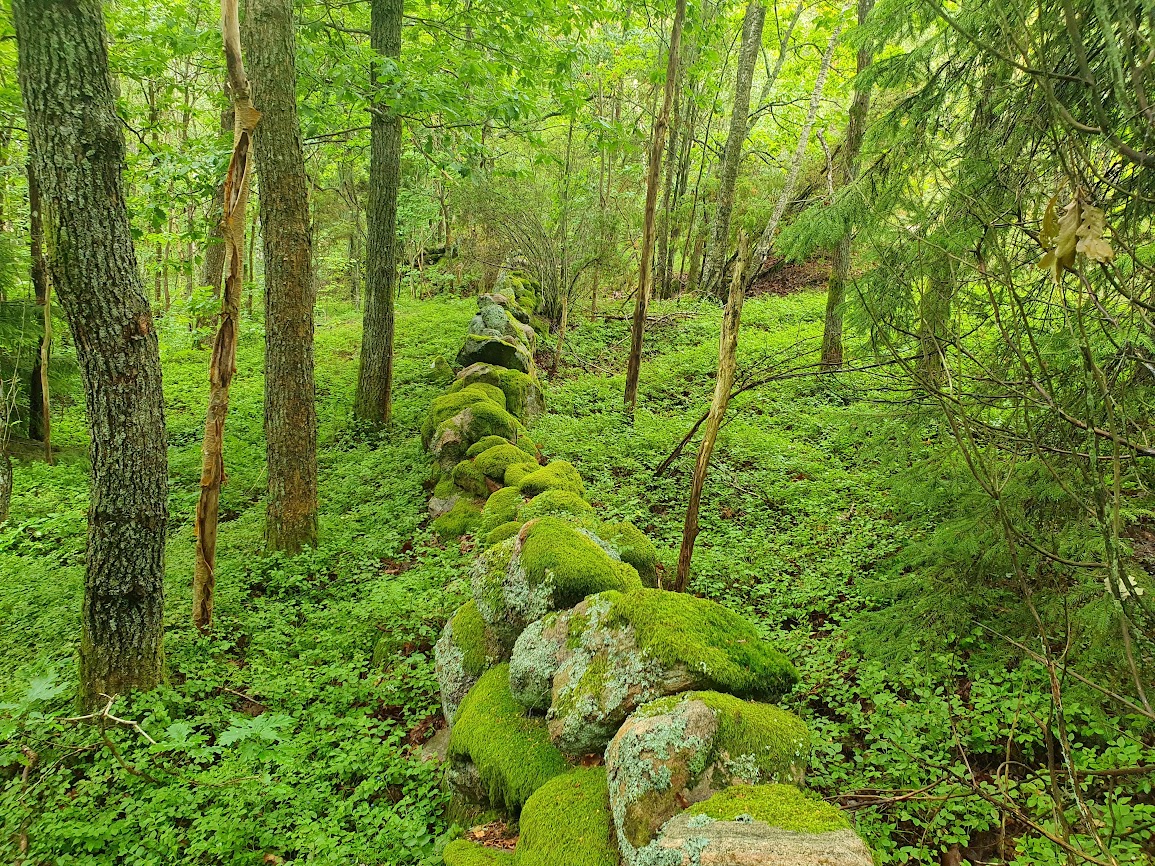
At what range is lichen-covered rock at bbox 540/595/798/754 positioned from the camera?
2.99m

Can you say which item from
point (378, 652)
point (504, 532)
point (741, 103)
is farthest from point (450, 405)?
point (741, 103)

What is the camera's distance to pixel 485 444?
7.36 metres

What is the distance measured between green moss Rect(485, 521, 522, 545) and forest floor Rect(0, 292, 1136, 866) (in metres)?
0.53

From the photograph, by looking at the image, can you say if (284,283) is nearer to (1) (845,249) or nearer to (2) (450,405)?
(2) (450,405)

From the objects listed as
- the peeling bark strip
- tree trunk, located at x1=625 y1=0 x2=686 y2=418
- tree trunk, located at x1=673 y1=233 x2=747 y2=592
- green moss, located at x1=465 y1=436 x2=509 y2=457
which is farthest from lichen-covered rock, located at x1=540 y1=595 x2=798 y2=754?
tree trunk, located at x1=625 y1=0 x2=686 y2=418

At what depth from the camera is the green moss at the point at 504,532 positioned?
512 centimetres

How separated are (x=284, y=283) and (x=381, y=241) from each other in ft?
10.1

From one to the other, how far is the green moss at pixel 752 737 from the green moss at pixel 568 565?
104 cm

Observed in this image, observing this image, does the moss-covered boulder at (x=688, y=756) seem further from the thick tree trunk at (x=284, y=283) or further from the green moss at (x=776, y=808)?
the thick tree trunk at (x=284, y=283)

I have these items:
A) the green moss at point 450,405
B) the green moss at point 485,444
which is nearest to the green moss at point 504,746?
the green moss at point 485,444

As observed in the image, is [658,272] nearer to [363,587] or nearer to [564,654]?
[363,587]

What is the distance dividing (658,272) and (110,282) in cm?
1427

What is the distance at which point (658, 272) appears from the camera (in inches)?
647

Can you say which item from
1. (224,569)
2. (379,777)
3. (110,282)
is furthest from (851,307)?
(224,569)
